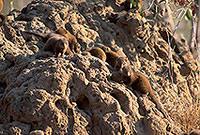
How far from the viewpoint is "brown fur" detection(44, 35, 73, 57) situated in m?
6.13

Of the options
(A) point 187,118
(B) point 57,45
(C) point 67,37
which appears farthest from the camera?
(A) point 187,118

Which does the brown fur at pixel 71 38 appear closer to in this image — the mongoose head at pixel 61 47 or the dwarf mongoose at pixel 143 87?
the mongoose head at pixel 61 47

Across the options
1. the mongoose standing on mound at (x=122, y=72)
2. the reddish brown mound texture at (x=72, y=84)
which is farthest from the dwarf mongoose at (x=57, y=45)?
the mongoose standing on mound at (x=122, y=72)

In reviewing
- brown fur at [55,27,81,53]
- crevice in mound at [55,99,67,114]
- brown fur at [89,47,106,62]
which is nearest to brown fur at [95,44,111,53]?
brown fur at [89,47,106,62]

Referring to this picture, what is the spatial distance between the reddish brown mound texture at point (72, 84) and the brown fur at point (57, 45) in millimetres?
198

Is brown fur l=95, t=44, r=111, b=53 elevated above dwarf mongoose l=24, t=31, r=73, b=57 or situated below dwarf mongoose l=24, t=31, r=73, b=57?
below

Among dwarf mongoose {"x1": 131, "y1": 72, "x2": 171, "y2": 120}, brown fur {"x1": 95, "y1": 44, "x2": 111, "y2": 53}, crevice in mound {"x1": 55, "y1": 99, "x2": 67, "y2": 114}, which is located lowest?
dwarf mongoose {"x1": 131, "y1": 72, "x2": 171, "y2": 120}

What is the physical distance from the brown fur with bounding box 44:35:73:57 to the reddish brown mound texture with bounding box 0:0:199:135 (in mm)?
198

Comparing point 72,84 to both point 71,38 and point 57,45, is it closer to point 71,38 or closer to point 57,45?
point 57,45

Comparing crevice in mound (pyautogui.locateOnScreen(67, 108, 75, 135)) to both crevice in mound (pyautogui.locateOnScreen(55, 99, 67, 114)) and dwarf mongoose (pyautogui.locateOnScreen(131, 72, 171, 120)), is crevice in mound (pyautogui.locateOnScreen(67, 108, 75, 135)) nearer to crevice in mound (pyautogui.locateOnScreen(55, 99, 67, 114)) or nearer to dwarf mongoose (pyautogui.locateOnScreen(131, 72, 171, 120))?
crevice in mound (pyautogui.locateOnScreen(55, 99, 67, 114))

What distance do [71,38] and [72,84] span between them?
1888mm

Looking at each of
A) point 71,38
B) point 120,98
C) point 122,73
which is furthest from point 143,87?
point 71,38

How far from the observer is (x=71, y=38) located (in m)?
6.84

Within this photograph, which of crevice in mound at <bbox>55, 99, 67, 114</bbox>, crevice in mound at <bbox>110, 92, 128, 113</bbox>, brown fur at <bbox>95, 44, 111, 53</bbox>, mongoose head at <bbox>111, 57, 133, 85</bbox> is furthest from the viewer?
brown fur at <bbox>95, 44, 111, 53</bbox>
